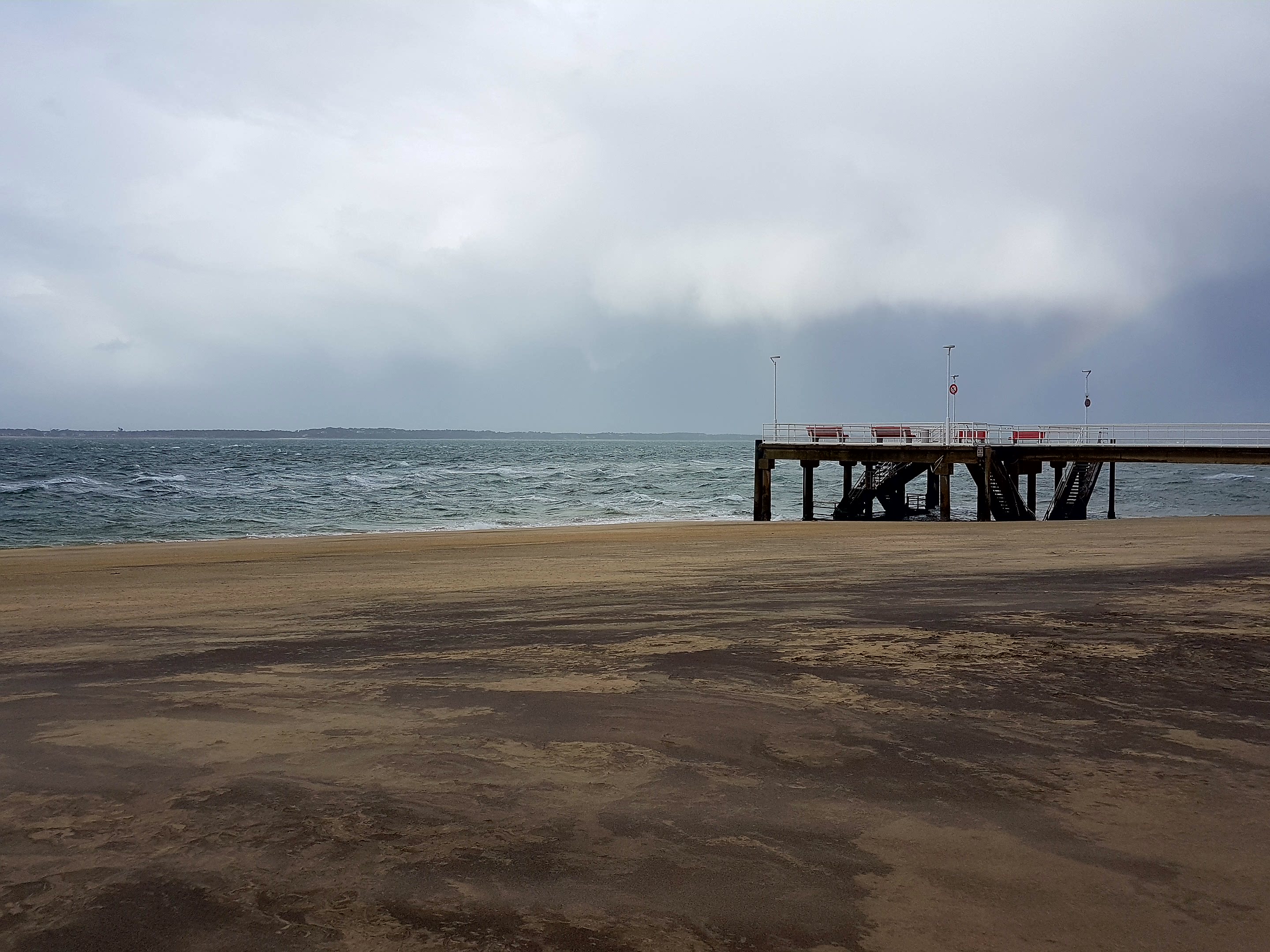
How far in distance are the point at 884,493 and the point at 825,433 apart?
395 centimetres

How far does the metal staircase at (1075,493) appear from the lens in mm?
36438

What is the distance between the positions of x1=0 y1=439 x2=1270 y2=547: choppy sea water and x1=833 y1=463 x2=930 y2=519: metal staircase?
3.01m

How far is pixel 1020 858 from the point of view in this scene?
3.51 metres

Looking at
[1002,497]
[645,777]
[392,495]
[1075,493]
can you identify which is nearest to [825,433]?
[1002,497]

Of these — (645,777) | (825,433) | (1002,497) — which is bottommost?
(1002,497)

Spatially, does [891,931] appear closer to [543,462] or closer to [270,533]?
[270,533]

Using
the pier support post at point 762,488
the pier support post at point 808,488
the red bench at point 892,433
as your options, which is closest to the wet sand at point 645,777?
the pier support post at point 762,488

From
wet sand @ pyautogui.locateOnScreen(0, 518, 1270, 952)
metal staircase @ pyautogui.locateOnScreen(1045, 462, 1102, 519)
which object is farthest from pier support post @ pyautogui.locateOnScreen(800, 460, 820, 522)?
wet sand @ pyautogui.locateOnScreen(0, 518, 1270, 952)

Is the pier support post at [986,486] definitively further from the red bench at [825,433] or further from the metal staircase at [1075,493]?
the red bench at [825,433]

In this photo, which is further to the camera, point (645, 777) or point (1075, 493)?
point (1075, 493)

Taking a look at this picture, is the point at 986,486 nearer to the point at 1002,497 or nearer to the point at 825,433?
the point at 1002,497

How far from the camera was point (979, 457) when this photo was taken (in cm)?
3306

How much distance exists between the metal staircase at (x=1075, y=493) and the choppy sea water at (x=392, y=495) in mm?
3554

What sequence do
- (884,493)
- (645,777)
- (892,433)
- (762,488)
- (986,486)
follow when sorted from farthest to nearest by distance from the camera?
1. (884,493)
2. (892,433)
3. (762,488)
4. (986,486)
5. (645,777)
